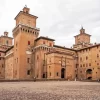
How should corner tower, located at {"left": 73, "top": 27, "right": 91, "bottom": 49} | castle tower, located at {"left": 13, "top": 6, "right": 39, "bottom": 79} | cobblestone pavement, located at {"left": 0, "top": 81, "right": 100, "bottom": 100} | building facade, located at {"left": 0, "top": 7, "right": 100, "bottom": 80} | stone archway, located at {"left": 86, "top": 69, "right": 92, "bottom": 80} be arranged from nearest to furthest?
cobblestone pavement, located at {"left": 0, "top": 81, "right": 100, "bottom": 100}, building facade, located at {"left": 0, "top": 7, "right": 100, "bottom": 80}, castle tower, located at {"left": 13, "top": 6, "right": 39, "bottom": 79}, stone archway, located at {"left": 86, "top": 69, "right": 92, "bottom": 80}, corner tower, located at {"left": 73, "top": 27, "right": 91, "bottom": 49}

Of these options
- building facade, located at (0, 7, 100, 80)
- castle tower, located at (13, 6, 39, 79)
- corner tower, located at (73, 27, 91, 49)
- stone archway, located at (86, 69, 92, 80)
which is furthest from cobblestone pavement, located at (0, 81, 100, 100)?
corner tower, located at (73, 27, 91, 49)

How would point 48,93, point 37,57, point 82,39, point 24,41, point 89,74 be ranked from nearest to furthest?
point 48,93
point 37,57
point 24,41
point 89,74
point 82,39

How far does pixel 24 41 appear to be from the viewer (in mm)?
57406

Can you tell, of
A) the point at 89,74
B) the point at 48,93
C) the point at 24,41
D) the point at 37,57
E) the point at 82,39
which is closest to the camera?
the point at 48,93

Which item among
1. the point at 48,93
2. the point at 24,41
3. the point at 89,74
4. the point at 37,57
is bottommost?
the point at 89,74

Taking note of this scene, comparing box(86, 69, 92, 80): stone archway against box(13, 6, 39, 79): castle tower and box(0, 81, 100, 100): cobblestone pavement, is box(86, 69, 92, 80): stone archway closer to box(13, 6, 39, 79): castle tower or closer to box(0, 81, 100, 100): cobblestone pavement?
box(13, 6, 39, 79): castle tower

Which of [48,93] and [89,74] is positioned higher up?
[48,93]

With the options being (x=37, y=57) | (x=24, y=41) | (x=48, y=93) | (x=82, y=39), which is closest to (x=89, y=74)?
(x=37, y=57)

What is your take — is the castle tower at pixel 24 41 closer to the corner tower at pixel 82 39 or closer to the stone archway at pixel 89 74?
the stone archway at pixel 89 74

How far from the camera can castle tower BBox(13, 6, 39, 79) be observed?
5542 cm

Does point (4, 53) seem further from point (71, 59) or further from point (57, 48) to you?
point (71, 59)

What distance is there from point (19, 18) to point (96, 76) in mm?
35156

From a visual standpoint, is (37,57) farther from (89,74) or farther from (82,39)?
(82,39)

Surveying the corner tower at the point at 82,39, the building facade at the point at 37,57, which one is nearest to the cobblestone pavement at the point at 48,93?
the building facade at the point at 37,57
